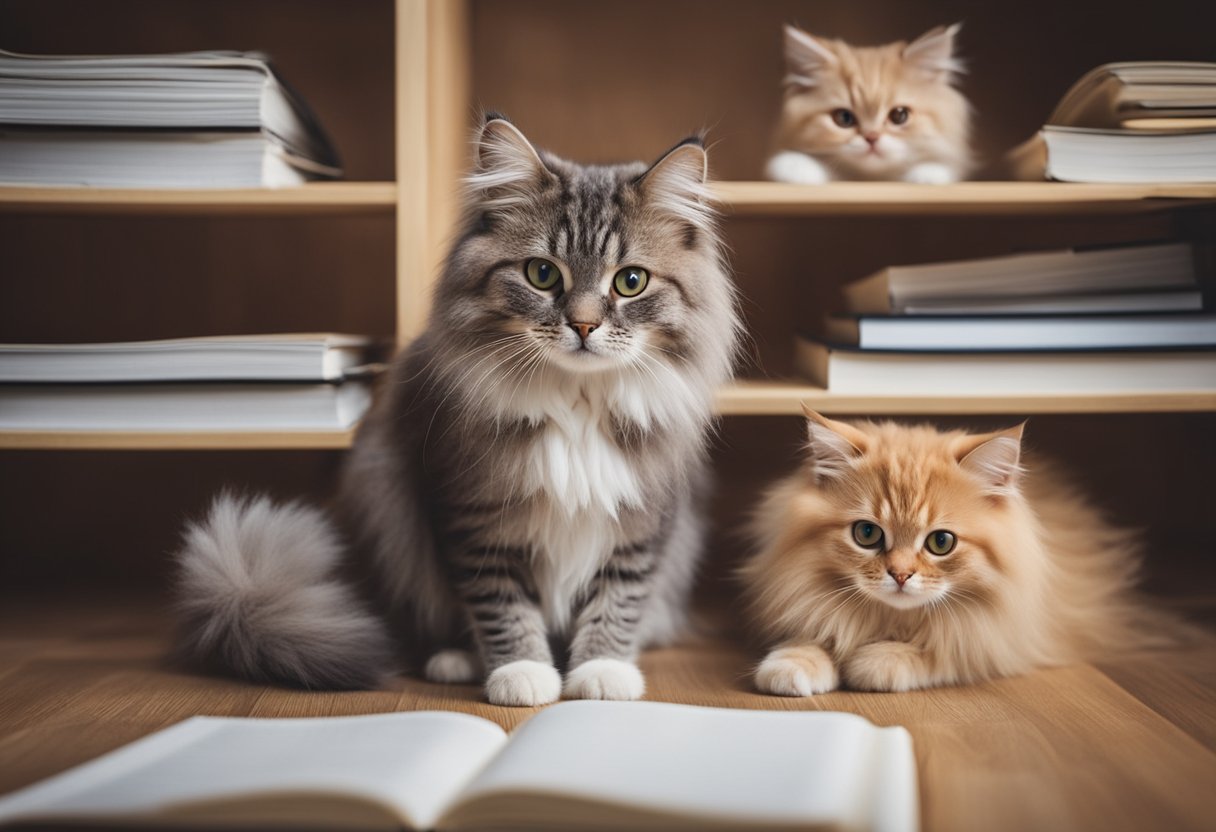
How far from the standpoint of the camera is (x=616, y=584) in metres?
1.54

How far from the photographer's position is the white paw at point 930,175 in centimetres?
175

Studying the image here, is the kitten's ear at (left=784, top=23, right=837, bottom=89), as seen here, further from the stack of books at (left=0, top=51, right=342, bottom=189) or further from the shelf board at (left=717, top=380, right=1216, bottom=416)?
the stack of books at (left=0, top=51, right=342, bottom=189)

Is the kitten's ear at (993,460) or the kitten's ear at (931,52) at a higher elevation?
the kitten's ear at (931,52)

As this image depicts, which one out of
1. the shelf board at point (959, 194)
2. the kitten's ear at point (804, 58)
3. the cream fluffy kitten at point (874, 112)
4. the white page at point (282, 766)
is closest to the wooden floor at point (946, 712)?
the white page at point (282, 766)

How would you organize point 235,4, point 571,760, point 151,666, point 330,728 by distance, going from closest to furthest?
point 571,760
point 330,728
point 151,666
point 235,4

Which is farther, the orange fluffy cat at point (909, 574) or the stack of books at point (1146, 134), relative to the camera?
the stack of books at point (1146, 134)

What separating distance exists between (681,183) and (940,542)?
63 cm

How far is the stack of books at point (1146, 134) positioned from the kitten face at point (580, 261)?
2.12 feet

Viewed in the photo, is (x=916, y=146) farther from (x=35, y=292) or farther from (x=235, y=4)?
(x=35, y=292)

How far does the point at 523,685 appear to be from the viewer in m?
1.40

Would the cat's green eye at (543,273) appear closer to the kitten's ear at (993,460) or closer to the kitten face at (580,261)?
the kitten face at (580,261)

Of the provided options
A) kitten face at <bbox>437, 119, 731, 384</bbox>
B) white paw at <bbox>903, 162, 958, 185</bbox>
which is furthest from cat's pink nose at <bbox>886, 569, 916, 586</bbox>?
white paw at <bbox>903, 162, 958, 185</bbox>

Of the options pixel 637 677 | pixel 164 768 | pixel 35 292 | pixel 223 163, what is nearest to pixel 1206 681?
pixel 637 677

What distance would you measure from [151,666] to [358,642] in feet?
1.17
